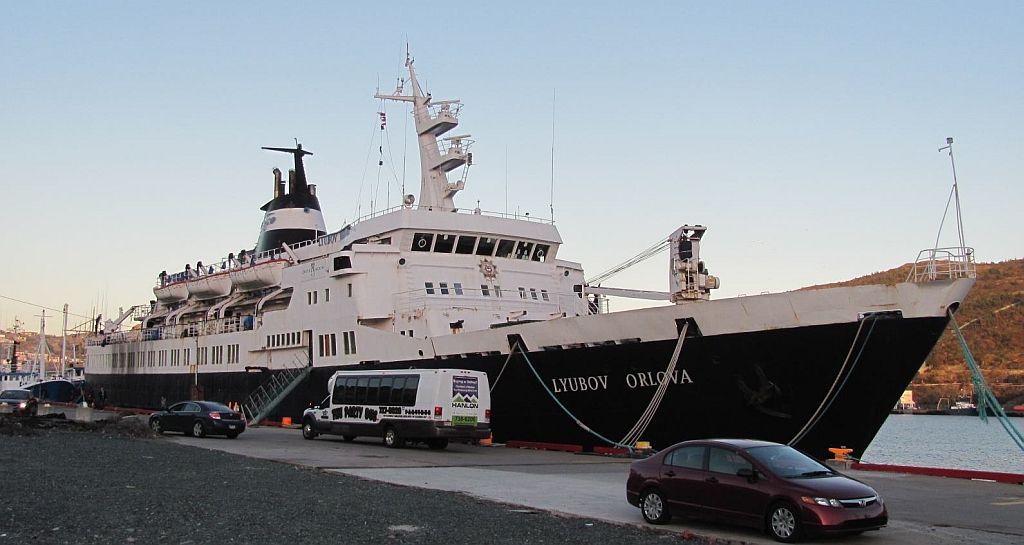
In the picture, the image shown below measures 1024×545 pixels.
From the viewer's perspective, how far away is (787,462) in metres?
10.2

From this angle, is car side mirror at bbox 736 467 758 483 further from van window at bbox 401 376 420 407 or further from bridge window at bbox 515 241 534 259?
bridge window at bbox 515 241 534 259

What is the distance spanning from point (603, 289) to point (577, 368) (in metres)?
9.27

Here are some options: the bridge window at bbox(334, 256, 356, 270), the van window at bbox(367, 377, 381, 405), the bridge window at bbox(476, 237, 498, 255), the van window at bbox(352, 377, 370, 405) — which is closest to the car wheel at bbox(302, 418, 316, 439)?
the van window at bbox(352, 377, 370, 405)

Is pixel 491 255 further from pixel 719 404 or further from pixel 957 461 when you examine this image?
pixel 957 461

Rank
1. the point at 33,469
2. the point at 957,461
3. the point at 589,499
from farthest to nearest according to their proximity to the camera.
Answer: the point at 957,461 < the point at 33,469 < the point at 589,499

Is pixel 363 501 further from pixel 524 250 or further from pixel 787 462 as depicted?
pixel 524 250

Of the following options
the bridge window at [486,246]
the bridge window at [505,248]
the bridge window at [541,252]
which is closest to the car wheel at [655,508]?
the bridge window at [486,246]

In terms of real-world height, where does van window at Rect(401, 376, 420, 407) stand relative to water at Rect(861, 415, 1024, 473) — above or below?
above

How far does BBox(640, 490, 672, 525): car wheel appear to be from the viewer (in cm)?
1075

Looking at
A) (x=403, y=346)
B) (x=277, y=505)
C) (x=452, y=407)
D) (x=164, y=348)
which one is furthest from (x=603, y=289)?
(x=164, y=348)

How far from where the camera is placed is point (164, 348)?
4291cm

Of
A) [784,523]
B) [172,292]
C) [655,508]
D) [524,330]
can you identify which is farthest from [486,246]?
[172,292]

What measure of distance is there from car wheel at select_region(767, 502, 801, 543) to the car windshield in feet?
1.23

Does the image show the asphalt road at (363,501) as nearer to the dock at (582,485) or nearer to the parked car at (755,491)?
the dock at (582,485)
